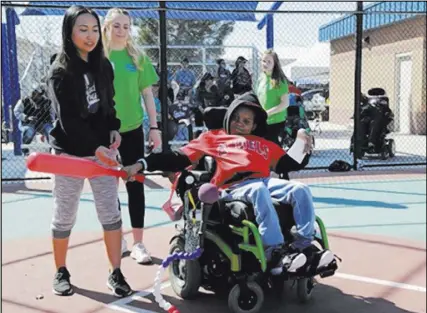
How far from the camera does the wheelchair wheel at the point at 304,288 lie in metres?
3.24

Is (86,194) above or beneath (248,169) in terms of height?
beneath

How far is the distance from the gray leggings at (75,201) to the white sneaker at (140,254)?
0.65 meters

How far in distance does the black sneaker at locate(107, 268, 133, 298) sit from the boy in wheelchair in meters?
0.76

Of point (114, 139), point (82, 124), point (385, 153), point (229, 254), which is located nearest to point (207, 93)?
point (385, 153)

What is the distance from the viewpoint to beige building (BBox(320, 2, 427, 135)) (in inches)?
630

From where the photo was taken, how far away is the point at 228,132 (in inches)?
139

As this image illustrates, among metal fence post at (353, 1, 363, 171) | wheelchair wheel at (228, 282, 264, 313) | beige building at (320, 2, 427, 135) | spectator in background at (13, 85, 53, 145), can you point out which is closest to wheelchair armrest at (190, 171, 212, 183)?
wheelchair wheel at (228, 282, 264, 313)

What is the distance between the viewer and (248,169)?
3375 millimetres

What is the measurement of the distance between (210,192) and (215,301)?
0.79 metres

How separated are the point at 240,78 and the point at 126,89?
5.36 meters

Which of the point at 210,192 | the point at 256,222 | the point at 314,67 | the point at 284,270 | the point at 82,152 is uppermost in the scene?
the point at 314,67

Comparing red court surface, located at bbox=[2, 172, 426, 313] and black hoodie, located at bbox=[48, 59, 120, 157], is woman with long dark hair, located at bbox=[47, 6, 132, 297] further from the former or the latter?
red court surface, located at bbox=[2, 172, 426, 313]

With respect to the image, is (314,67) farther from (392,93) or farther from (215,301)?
(215,301)

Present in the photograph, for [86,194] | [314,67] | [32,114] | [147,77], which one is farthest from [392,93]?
[147,77]
